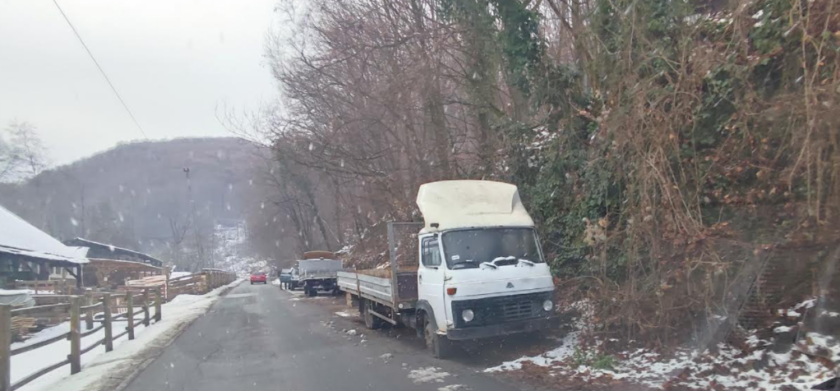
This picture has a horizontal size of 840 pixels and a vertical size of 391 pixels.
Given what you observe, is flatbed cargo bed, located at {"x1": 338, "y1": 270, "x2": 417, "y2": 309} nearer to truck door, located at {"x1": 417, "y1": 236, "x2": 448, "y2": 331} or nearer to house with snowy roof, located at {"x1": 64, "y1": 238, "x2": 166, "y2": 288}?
truck door, located at {"x1": 417, "y1": 236, "x2": 448, "y2": 331}

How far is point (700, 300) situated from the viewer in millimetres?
8000

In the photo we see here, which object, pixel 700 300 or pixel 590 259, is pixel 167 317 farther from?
pixel 700 300

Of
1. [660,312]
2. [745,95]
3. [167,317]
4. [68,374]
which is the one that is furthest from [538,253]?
[167,317]

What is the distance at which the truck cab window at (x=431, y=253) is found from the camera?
408 inches

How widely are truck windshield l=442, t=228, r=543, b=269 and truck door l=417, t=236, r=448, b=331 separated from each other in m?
0.28

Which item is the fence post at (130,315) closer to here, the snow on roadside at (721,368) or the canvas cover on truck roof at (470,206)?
the canvas cover on truck roof at (470,206)

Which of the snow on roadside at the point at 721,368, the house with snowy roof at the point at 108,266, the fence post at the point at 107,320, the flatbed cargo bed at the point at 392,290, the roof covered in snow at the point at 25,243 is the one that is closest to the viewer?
the snow on roadside at the point at 721,368

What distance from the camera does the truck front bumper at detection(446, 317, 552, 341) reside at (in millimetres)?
A: 9328

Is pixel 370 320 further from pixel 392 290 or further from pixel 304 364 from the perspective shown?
pixel 304 364

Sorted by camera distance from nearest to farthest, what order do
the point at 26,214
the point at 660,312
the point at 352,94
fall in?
the point at 660,312
the point at 352,94
the point at 26,214

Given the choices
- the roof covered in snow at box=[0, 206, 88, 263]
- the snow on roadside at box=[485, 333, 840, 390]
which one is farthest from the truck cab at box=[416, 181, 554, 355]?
the roof covered in snow at box=[0, 206, 88, 263]

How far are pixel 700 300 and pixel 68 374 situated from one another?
33.5 ft

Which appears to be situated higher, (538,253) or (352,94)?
(352,94)

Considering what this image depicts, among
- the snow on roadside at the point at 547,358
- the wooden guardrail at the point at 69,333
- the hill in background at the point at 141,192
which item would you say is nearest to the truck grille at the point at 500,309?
the snow on roadside at the point at 547,358
